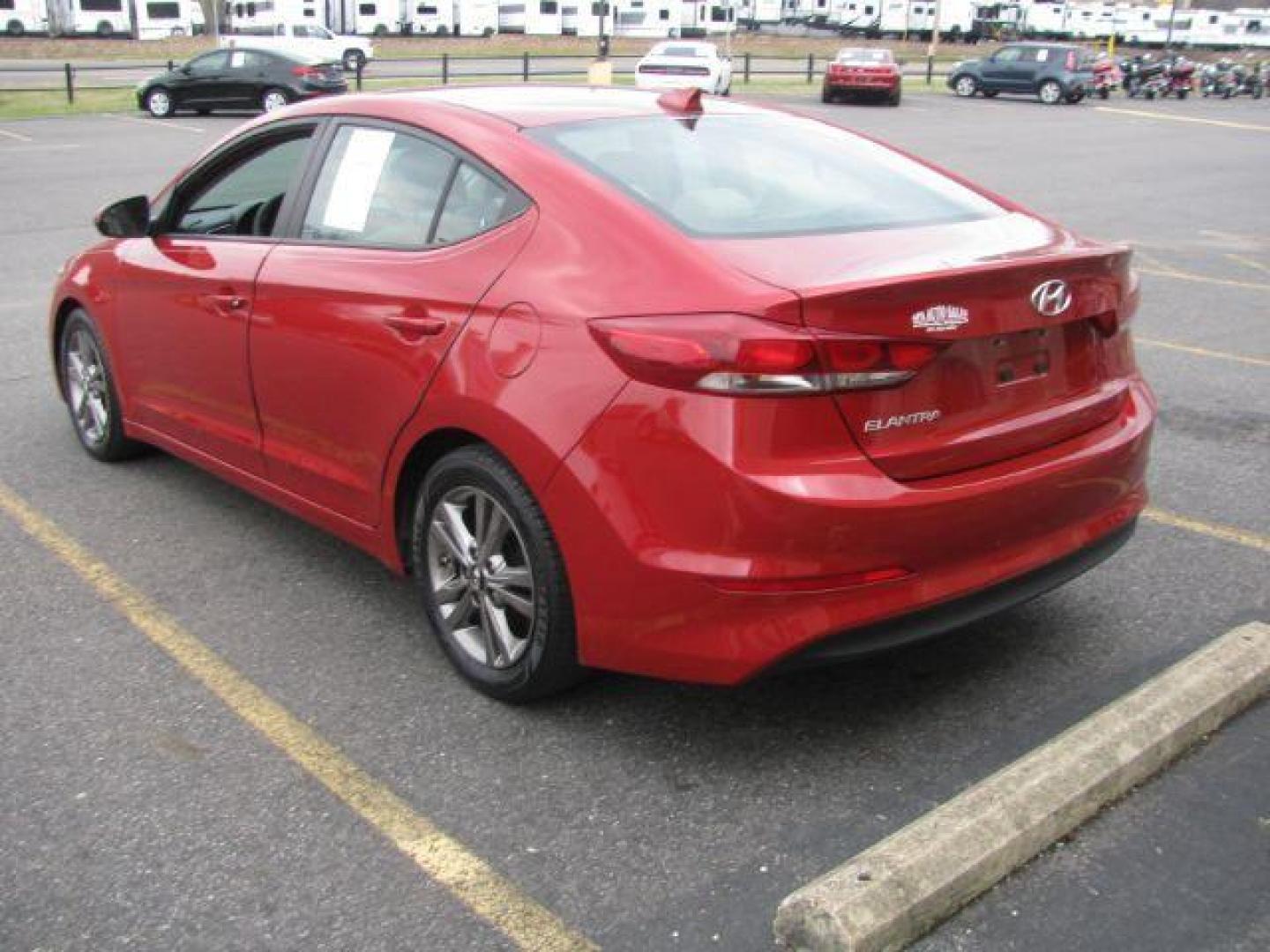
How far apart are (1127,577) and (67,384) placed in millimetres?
4422

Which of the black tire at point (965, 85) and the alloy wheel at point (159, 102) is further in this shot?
the black tire at point (965, 85)

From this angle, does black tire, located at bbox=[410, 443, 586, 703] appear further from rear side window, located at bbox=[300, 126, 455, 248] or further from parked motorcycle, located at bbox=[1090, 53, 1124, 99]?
parked motorcycle, located at bbox=[1090, 53, 1124, 99]

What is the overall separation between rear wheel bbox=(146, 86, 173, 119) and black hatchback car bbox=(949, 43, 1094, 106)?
23410 mm

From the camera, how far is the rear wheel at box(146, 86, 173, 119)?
27.1 metres

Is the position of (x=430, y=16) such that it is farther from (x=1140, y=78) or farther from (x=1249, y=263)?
(x=1249, y=263)

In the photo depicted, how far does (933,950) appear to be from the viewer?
2.75 meters

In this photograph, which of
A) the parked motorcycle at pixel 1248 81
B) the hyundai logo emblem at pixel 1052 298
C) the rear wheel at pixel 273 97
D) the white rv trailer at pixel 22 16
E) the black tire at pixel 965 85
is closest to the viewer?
the hyundai logo emblem at pixel 1052 298

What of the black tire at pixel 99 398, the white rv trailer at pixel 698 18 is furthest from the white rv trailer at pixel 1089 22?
the black tire at pixel 99 398

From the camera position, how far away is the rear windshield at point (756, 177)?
3.67 m

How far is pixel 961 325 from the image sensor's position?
3.28 meters

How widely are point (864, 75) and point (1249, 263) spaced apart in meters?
23.5

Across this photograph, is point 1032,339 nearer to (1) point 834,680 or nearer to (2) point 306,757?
(1) point 834,680

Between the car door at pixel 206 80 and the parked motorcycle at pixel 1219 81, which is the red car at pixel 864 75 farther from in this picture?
the parked motorcycle at pixel 1219 81

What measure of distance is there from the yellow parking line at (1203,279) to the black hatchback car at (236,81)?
2007 cm
